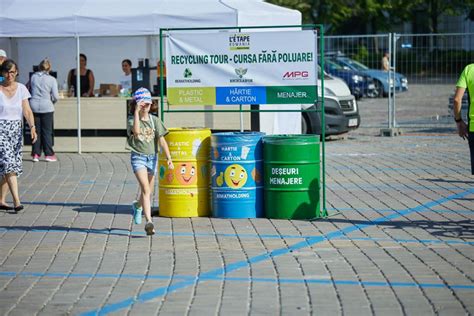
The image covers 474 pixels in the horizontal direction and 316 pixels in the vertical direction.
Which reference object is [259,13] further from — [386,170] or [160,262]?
[160,262]

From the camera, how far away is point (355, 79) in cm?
3694

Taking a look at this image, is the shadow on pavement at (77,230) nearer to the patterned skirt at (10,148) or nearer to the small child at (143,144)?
the small child at (143,144)

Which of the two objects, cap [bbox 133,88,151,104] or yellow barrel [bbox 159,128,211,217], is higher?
cap [bbox 133,88,151,104]

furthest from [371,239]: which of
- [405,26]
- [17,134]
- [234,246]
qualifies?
[405,26]

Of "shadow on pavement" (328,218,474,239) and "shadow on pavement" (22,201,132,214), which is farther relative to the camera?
A: "shadow on pavement" (22,201,132,214)

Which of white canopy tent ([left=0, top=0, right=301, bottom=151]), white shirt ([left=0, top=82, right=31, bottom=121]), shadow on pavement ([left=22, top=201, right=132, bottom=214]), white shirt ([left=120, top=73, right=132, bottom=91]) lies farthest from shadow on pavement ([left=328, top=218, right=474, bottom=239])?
white shirt ([left=120, top=73, right=132, bottom=91])

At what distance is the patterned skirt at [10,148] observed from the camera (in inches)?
483

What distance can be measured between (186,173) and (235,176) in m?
0.60

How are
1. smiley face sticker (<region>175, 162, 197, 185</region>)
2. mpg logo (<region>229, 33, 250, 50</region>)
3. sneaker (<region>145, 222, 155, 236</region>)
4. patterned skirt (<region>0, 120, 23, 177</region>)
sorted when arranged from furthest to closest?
patterned skirt (<region>0, 120, 23, 177</region>) < mpg logo (<region>229, 33, 250, 50</region>) < smiley face sticker (<region>175, 162, 197, 185</region>) < sneaker (<region>145, 222, 155, 236</region>)

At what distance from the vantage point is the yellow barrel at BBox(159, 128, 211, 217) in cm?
1183

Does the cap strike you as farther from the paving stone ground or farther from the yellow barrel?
the paving stone ground

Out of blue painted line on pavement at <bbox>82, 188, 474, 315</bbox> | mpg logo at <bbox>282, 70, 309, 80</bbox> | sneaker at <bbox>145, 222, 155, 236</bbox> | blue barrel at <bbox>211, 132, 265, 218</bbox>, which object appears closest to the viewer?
blue painted line on pavement at <bbox>82, 188, 474, 315</bbox>

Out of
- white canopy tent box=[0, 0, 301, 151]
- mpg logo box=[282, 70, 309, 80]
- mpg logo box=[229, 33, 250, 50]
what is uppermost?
white canopy tent box=[0, 0, 301, 151]

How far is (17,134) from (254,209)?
311 centimetres
